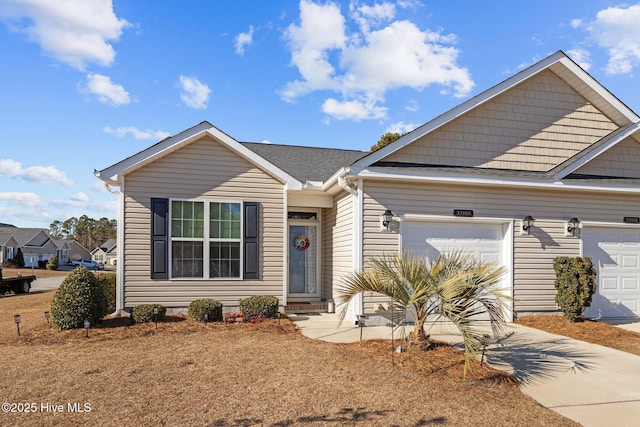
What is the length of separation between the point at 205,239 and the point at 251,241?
3.35 feet

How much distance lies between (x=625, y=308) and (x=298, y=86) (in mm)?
13659

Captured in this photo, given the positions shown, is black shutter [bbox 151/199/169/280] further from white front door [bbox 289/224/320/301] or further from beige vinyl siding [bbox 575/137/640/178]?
beige vinyl siding [bbox 575/137/640/178]

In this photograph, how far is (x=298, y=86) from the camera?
Result: 1769cm

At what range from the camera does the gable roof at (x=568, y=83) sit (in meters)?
9.02

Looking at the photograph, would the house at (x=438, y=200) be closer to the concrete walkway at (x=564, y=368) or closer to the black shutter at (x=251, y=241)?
the black shutter at (x=251, y=241)

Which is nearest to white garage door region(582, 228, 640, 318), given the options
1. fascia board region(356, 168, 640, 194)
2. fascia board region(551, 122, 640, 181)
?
fascia board region(356, 168, 640, 194)

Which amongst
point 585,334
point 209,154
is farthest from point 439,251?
point 209,154

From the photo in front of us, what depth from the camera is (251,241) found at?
31.3 feet

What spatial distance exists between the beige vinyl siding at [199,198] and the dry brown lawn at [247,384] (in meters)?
2.09

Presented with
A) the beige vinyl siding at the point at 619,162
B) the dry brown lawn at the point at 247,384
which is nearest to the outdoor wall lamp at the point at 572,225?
the beige vinyl siding at the point at 619,162

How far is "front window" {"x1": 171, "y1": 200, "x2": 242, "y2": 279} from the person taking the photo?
923 cm

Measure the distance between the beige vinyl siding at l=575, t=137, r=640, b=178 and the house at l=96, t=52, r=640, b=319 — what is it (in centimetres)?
3

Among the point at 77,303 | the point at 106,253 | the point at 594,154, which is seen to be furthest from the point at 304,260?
the point at 106,253

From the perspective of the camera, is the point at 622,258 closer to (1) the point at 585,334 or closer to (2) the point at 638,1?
(1) the point at 585,334
